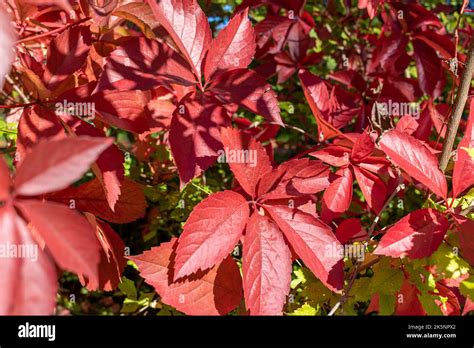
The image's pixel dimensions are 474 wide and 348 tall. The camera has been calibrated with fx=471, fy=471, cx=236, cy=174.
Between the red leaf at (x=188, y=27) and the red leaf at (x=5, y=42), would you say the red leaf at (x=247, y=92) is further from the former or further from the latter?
the red leaf at (x=5, y=42)

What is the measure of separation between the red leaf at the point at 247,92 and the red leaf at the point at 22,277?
486mm

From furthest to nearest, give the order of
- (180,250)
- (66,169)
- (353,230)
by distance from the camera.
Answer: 1. (353,230)
2. (180,250)
3. (66,169)

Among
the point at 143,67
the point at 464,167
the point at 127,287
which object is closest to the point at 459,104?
the point at 464,167

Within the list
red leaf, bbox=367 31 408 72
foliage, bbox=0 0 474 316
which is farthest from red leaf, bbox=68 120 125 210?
red leaf, bbox=367 31 408 72

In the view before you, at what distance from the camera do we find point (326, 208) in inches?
39.9

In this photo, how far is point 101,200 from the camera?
960 millimetres

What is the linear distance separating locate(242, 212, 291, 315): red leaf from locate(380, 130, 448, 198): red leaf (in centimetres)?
25

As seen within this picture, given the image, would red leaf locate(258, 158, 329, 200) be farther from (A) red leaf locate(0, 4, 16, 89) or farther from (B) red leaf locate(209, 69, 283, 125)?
(A) red leaf locate(0, 4, 16, 89)

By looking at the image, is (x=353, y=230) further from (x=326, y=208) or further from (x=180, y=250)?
(x=180, y=250)

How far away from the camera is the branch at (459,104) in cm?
88

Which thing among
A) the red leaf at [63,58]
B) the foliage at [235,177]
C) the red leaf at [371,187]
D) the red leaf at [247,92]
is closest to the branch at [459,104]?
the foliage at [235,177]

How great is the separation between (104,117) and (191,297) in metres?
0.39
